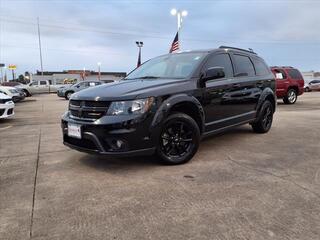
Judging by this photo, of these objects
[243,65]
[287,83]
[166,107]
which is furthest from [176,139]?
[287,83]

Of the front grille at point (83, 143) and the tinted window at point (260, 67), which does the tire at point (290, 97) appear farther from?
the front grille at point (83, 143)

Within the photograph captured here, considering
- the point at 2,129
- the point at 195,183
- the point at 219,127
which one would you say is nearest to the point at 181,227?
the point at 195,183

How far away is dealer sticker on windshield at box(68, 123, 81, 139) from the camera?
4.58m

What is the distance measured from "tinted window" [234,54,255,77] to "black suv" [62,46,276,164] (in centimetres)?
2

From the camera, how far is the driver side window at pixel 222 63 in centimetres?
555

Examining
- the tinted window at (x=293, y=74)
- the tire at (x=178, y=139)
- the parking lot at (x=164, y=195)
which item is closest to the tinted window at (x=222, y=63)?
the tire at (x=178, y=139)

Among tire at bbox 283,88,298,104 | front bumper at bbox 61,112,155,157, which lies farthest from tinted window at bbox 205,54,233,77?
tire at bbox 283,88,298,104

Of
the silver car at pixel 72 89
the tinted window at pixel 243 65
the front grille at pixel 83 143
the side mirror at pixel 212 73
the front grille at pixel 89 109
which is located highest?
the tinted window at pixel 243 65

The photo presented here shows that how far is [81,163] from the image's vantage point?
507cm

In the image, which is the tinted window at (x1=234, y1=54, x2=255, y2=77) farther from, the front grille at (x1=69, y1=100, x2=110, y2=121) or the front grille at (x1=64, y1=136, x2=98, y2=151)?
the front grille at (x1=64, y1=136, x2=98, y2=151)

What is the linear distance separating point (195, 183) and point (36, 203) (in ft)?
6.03

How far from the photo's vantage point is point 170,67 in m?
5.73

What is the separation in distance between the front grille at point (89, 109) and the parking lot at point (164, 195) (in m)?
0.77

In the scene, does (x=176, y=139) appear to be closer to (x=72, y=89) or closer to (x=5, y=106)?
(x=5, y=106)
